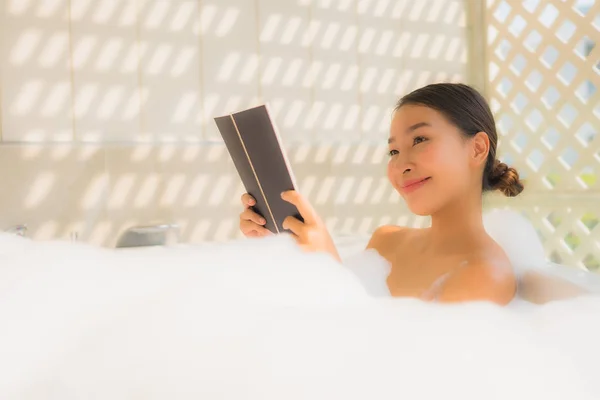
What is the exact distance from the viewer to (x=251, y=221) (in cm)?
130

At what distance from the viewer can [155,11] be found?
2.21 m

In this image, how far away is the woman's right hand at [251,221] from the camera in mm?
1270

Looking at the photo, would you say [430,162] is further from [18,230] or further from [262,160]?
[18,230]

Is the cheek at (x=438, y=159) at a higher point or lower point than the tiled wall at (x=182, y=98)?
higher

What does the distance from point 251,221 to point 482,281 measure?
0.47 metres

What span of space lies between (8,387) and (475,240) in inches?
34.4

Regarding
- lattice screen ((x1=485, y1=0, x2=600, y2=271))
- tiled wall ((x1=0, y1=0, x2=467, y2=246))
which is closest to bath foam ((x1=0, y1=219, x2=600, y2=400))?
tiled wall ((x1=0, y1=0, x2=467, y2=246))

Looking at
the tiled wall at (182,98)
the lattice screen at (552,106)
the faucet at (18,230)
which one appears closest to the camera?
the faucet at (18,230)

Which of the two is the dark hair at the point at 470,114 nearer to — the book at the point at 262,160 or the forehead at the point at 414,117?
the forehead at the point at 414,117

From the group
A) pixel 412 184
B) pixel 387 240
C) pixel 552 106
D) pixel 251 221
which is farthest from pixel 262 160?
pixel 552 106

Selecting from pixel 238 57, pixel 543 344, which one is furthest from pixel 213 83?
pixel 543 344

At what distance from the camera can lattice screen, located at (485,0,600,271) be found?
257cm

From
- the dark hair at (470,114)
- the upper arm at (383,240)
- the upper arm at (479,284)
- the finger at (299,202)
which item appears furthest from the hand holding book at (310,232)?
the upper arm at (383,240)

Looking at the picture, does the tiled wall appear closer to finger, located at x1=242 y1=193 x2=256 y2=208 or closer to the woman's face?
finger, located at x1=242 y1=193 x2=256 y2=208
